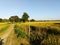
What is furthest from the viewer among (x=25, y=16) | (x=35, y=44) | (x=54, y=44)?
(x=25, y=16)

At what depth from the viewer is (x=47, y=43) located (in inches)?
512

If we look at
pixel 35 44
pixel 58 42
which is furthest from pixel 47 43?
pixel 35 44

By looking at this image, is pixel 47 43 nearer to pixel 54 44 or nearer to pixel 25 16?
pixel 54 44

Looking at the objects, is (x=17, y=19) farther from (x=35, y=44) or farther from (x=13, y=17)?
(x=35, y=44)

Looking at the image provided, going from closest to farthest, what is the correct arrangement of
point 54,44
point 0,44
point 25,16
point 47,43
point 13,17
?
point 54,44
point 47,43
point 0,44
point 25,16
point 13,17

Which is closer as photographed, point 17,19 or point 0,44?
point 0,44

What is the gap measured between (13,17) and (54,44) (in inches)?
5059

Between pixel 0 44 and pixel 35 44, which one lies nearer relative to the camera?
pixel 35 44

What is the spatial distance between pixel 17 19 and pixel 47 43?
126838 millimetres

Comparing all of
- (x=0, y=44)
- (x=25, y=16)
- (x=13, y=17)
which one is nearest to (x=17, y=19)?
(x=13, y=17)

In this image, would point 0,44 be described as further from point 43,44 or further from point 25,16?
point 25,16

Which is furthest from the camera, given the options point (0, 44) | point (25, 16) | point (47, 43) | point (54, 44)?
point (25, 16)

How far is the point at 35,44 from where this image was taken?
50.1 feet

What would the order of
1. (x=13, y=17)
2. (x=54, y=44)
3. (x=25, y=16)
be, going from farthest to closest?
(x=13, y=17), (x=25, y=16), (x=54, y=44)
